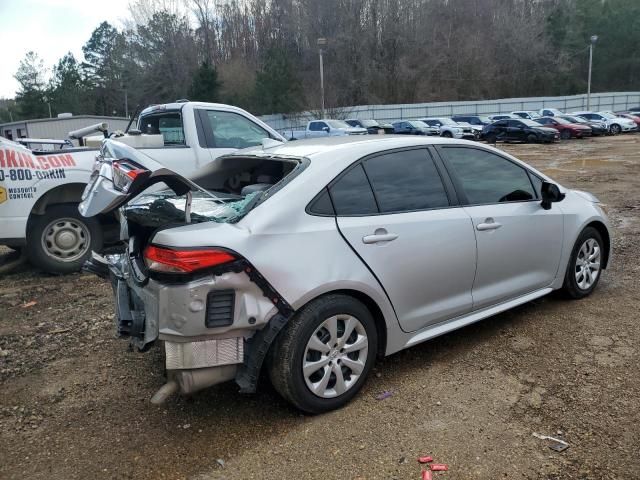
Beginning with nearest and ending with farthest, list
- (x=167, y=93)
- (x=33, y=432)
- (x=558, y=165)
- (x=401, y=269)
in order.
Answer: (x=33, y=432) < (x=401, y=269) < (x=558, y=165) < (x=167, y=93)

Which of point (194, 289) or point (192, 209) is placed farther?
point (192, 209)

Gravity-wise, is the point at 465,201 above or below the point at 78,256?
above

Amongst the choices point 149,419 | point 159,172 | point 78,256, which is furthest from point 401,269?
point 78,256

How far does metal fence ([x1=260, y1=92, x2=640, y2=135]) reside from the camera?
51.3m

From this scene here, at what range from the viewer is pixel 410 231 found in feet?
11.4

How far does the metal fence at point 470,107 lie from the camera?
168 feet

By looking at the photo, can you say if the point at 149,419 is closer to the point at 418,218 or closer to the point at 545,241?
the point at 418,218

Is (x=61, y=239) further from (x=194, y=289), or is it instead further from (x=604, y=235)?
(x=604, y=235)

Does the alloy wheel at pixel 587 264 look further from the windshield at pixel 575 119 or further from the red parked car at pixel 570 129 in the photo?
the windshield at pixel 575 119

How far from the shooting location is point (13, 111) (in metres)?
72.9

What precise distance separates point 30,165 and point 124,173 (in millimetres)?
3792

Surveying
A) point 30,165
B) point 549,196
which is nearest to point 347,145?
point 549,196

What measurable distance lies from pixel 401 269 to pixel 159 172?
155cm

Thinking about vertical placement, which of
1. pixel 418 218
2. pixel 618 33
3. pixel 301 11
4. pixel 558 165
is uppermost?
pixel 301 11
